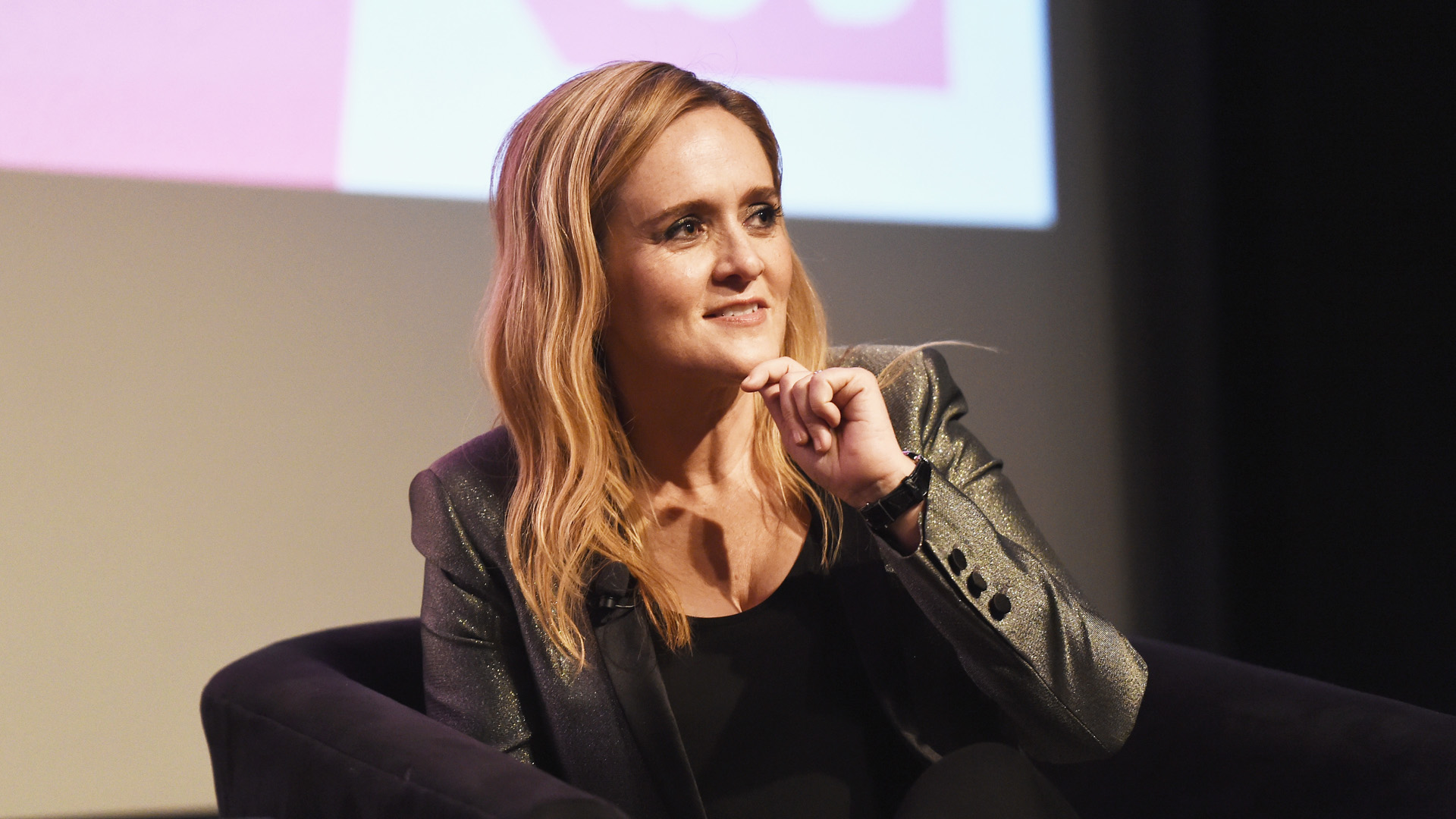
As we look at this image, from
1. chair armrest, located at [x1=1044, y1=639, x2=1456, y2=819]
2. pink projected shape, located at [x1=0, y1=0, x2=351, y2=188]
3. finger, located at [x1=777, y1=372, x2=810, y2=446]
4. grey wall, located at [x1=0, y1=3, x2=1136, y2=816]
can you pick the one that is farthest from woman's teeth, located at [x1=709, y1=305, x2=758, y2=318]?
pink projected shape, located at [x1=0, y1=0, x2=351, y2=188]

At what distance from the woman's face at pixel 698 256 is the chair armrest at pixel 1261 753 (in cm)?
61

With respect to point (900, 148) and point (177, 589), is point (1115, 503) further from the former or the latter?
point (177, 589)

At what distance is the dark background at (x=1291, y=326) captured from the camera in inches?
84.8

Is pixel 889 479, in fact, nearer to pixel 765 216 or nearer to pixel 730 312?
pixel 730 312

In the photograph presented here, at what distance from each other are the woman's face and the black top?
286 millimetres

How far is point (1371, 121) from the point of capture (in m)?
2.21

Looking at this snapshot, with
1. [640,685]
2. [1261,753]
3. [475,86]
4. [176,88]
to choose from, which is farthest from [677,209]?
[176,88]

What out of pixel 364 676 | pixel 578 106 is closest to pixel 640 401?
pixel 578 106

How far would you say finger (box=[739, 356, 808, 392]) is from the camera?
4.02 ft

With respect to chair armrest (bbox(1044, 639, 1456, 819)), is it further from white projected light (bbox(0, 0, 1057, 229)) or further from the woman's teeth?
white projected light (bbox(0, 0, 1057, 229))

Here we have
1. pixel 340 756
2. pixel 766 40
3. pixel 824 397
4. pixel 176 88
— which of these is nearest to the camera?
pixel 340 756

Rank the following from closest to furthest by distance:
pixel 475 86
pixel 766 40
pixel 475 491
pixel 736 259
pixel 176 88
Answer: pixel 736 259, pixel 475 491, pixel 176 88, pixel 475 86, pixel 766 40

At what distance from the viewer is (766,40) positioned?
2361mm

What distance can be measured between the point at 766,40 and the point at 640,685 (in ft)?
5.04
